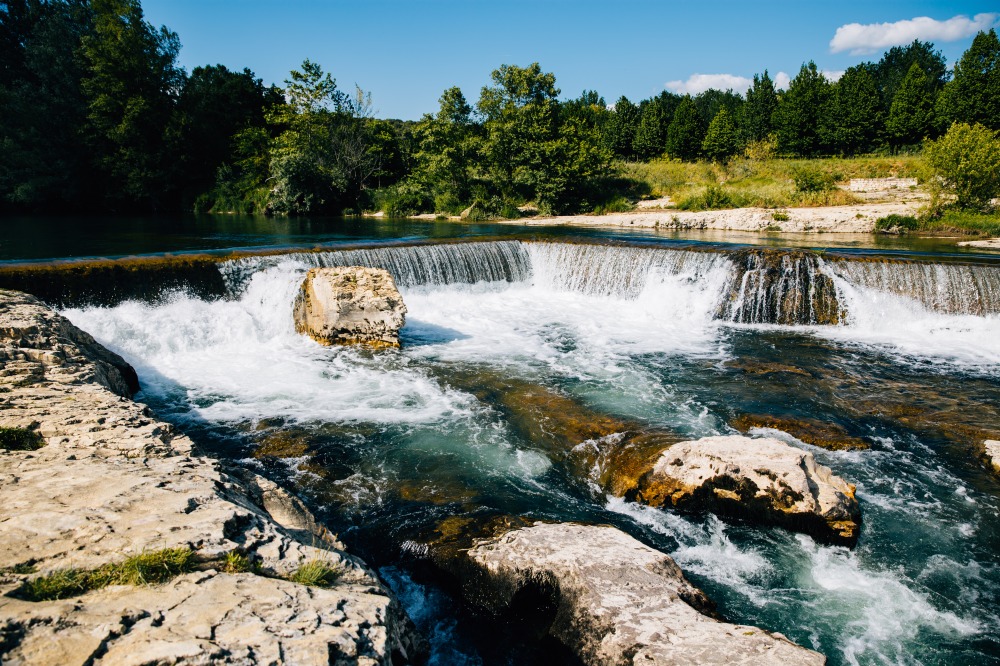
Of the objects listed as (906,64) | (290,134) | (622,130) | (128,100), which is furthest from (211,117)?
(906,64)

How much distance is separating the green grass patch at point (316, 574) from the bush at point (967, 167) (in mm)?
30465

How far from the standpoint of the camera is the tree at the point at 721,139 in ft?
155

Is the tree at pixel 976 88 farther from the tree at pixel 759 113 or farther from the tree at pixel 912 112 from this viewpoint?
the tree at pixel 759 113

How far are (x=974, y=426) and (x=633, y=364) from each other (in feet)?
15.6

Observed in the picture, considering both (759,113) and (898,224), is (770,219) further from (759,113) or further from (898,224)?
(759,113)

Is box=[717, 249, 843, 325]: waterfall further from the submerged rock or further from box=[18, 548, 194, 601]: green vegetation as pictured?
box=[18, 548, 194, 601]: green vegetation

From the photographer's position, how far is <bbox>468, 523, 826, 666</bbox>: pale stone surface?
2945mm

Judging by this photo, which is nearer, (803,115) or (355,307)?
(355,307)

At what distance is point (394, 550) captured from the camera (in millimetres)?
4617

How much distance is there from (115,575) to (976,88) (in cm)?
5518

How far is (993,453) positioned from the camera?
19.6ft

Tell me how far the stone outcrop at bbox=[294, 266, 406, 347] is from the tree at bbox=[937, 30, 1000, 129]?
4785cm

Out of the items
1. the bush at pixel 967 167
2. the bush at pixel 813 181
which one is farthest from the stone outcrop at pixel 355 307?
the bush at pixel 813 181

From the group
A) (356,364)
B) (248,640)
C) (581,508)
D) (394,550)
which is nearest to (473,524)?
(394,550)
